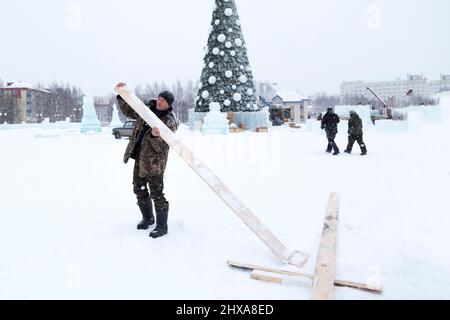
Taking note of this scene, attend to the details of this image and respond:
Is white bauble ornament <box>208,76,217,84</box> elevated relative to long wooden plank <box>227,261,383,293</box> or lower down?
elevated

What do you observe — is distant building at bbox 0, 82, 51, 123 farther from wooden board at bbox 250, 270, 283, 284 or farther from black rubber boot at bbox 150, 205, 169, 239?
wooden board at bbox 250, 270, 283, 284

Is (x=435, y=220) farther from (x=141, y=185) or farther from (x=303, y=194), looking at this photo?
(x=141, y=185)

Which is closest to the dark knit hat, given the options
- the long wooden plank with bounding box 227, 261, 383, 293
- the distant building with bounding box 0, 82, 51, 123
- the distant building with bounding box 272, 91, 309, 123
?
the long wooden plank with bounding box 227, 261, 383, 293

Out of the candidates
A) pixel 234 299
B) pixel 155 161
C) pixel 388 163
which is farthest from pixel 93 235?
pixel 388 163

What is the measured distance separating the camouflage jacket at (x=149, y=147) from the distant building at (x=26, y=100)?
243 ft

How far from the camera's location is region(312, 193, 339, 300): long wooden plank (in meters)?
2.54

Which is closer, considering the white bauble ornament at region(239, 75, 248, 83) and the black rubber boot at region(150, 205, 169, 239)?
the black rubber boot at region(150, 205, 169, 239)

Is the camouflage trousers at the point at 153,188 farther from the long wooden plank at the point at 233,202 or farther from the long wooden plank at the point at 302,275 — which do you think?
the long wooden plank at the point at 302,275

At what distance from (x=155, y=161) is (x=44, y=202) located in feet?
9.03

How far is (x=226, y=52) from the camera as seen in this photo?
22344 millimetres

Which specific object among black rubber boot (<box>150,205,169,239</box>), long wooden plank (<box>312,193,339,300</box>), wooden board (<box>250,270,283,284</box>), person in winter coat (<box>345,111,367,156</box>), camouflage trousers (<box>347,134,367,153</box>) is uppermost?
person in winter coat (<box>345,111,367,156</box>)

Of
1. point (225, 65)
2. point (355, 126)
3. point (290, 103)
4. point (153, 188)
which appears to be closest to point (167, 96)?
point (153, 188)

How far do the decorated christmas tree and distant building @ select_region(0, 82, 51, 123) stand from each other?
58.8 metres

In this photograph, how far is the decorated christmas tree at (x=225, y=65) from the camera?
2220cm
